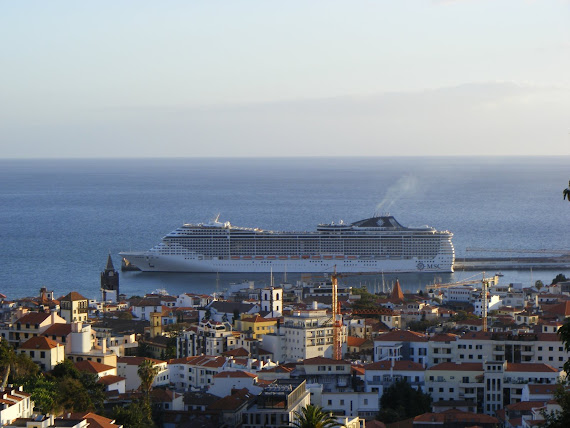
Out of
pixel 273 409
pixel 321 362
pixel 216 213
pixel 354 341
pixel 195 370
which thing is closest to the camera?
pixel 273 409

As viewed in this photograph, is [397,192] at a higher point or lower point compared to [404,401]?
higher

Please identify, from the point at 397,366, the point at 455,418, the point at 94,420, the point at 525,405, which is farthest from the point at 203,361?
the point at 94,420

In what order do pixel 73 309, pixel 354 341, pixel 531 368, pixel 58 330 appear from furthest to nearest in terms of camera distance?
pixel 73 309, pixel 354 341, pixel 58 330, pixel 531 368

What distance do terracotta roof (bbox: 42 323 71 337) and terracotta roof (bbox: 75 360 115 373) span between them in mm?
1641

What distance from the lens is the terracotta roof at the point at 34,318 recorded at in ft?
103

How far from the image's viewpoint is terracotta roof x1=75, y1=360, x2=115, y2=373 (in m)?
28.0

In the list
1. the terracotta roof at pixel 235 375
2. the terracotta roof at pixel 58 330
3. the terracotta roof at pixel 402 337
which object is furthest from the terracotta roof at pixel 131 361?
the terracotta roof at pixel 402 337

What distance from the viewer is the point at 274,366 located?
2912 centimetres

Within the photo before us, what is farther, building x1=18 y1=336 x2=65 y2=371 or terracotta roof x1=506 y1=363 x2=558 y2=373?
building x1=18 y1=336 x2=65 y2=371

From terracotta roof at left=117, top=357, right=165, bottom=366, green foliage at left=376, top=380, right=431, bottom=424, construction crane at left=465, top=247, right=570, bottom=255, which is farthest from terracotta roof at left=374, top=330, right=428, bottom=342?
construction crane at left=465, top=247, right=570, bottom=255

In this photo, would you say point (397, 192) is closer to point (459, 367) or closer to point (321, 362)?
point (459, 367)

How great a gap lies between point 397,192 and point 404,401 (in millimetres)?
125896

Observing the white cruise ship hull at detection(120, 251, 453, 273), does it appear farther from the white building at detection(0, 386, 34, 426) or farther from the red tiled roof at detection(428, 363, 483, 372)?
the white building at detection(0, 386, 34, 426)

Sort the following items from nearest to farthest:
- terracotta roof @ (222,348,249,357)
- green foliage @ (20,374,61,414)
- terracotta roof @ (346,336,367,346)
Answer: green foliage @ (20,374,61,414) → terracotta roof @ (222,348,249,357) → terracotta roof @ (346,336,367,346)
